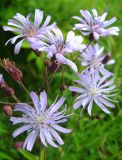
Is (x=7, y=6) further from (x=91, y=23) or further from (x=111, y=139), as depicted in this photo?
(x=91, y=23)

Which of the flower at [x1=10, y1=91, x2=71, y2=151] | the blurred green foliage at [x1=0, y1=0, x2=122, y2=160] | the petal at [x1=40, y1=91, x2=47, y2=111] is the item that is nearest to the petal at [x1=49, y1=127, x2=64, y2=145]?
the flower at [x1=10, y1=91, x2=71, y2=151]

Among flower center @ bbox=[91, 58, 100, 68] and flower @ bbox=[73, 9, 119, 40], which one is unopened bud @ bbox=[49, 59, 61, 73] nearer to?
flower @ bbox=[73, 9, 119, 40]

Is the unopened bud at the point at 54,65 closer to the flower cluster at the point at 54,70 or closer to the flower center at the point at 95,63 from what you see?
the flower cluster at the point at 54,70

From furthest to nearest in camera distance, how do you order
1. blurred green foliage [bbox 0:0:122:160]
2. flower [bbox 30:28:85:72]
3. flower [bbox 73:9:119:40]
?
blurred green foliage [bbox 0:0:122:160] → flower [bbox 73:9:119:40] → flower [bbox 30:28:85:72]

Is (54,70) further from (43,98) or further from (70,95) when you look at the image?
(70,95)

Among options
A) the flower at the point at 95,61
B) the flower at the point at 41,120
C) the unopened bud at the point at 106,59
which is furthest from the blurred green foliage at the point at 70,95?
the flower at the point at 41,120

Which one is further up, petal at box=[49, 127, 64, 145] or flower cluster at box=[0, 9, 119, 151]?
flower cluster at box=[0, 9, 119, 151]

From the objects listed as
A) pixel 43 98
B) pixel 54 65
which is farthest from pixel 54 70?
pixel 43 98
